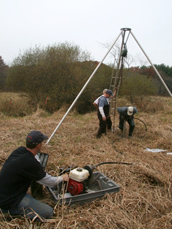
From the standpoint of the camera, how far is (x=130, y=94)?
43.9 ft

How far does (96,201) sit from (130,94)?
11.1m

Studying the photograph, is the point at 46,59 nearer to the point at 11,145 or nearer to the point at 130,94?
the point at 130,94

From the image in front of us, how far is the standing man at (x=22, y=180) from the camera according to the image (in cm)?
232

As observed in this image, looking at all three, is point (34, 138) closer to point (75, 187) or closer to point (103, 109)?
point (75, 187)

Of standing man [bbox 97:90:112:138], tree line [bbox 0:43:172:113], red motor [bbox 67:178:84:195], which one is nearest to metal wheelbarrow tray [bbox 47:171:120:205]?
red motor [bbox 67:178:84:195]

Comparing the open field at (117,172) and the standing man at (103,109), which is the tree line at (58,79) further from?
the standing man at (103,109)

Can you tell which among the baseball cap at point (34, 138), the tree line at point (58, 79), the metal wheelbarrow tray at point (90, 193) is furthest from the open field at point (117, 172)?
the tree line at point (58, 79)

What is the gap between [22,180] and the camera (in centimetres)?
238

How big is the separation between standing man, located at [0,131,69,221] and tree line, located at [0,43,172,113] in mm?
9818

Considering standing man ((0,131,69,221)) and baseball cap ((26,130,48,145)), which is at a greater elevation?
baseball cap ((26,130,48,145))

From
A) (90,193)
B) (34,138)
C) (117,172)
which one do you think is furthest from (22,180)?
(117,172)

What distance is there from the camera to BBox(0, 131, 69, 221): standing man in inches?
91.2

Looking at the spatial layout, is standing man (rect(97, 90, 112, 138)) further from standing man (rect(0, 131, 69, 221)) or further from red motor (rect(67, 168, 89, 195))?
standing man (rect(0, 131, 69, 221))

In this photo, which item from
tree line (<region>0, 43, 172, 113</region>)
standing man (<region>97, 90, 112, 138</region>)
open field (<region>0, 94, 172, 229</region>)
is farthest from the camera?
tree line (<region>0, 43, 172, 113</region>)
